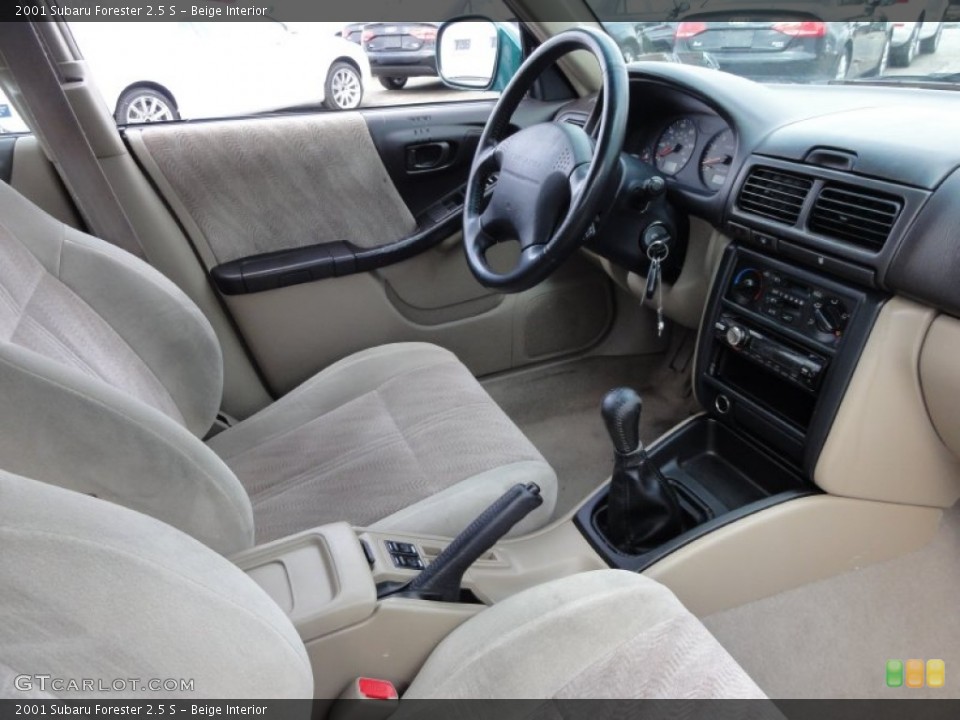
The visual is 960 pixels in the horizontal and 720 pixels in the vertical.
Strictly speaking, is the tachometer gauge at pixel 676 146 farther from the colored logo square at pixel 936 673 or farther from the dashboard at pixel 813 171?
the colored logo square at pixel 936 673

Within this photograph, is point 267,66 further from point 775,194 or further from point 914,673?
point 914,673

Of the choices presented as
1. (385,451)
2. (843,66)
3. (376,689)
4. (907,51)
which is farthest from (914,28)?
(376,689)

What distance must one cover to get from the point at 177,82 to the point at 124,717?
198cm

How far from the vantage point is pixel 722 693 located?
75 centimetres

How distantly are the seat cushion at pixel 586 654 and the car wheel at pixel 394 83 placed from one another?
64.5 inches

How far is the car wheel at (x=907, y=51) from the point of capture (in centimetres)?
137

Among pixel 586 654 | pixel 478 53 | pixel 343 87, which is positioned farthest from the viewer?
pixel 343 87

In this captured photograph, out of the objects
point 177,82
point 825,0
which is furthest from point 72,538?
point 177,82

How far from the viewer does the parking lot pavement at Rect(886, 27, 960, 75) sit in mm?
1283

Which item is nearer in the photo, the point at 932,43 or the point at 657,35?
the point at 932,43

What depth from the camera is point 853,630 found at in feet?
4.07

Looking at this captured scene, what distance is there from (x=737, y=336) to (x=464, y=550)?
65 centimetres

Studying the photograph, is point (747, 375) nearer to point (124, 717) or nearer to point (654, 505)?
point (654, 505)

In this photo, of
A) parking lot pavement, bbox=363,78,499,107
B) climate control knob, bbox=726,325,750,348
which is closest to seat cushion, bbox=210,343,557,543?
climate control knob, bbox=726,325,750,348
